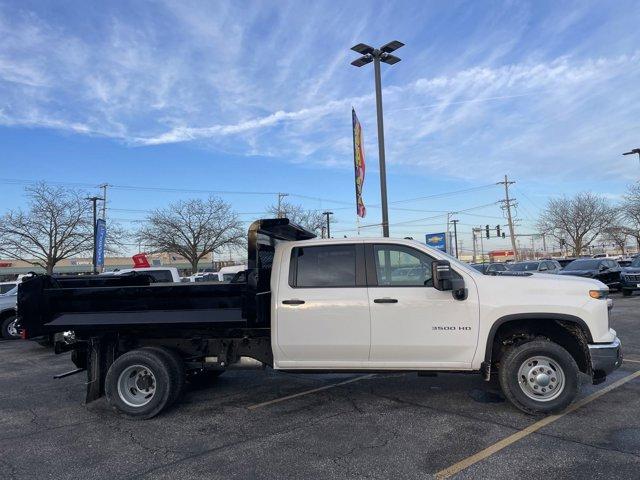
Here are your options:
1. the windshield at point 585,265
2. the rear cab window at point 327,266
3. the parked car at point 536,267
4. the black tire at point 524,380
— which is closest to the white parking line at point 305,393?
the rear cab window at point 327,266

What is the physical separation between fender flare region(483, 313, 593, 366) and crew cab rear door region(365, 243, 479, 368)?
6.2 inches

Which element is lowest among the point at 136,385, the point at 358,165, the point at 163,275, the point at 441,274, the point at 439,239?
the point at 136,385

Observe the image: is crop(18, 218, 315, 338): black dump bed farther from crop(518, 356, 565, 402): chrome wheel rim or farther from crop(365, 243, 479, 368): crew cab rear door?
crop(518, 356, 565, 402): chrome wheel rim

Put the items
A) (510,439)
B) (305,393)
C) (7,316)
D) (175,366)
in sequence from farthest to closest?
(7,316) < (305,393) < (175,366) < (510,439)

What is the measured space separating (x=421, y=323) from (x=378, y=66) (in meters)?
9.52

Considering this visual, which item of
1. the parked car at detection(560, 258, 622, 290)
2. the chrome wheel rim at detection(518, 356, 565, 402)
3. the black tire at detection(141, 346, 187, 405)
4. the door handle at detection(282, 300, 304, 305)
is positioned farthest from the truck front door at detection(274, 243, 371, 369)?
the parked car at detection(560, 258, 622, 290)

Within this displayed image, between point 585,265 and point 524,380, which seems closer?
point 524,380

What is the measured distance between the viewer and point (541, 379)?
5441 mm

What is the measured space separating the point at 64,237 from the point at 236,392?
125 feet

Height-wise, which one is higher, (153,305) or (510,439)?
(153,305)

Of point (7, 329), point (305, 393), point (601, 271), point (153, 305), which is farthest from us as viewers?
point (601, 271)

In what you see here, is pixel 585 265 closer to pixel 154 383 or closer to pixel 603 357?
pixel 603 357

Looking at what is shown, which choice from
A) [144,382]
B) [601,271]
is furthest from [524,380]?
[601,271]

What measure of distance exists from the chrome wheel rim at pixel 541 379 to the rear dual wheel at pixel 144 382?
3.87m
